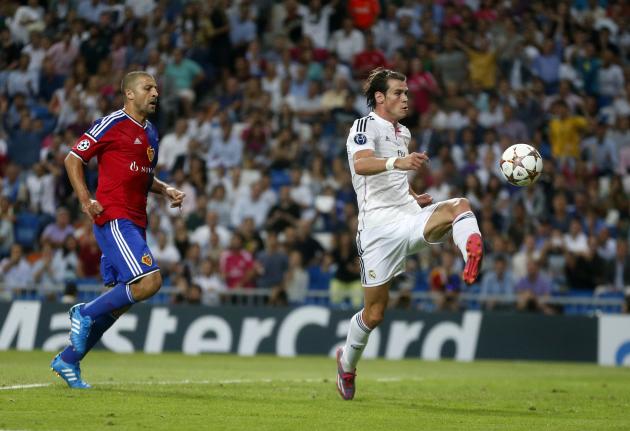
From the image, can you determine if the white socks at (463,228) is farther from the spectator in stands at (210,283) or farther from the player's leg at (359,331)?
the spectator in stands at (210,283)

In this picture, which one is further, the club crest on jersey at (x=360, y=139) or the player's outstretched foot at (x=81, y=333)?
the player's outstretched foot at (x=81, y=333)

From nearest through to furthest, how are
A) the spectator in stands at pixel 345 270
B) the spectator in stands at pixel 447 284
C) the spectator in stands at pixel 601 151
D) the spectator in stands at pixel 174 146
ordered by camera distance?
the spectator in stands at pixel 447 284 < the spectator in stands at pixel 345 270 < the spectator in stands at pixel 174 146 < the spectator in stands at pixel 601 151

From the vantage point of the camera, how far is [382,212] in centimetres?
1091

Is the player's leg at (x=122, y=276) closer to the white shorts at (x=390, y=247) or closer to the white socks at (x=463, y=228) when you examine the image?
the white shorts at (x=390, y=247)

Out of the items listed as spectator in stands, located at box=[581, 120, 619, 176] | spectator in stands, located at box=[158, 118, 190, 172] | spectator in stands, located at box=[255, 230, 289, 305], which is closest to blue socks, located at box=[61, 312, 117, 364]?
spectator in stands, located at box=[255, 230, 289, 305]

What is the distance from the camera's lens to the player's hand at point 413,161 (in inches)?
380

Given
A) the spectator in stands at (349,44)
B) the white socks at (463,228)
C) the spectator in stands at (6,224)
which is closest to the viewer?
the white socks at (463,228)

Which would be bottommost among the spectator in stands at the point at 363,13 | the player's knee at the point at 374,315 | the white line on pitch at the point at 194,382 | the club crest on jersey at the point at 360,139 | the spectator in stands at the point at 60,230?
the white line on pitch at the point at 194,382

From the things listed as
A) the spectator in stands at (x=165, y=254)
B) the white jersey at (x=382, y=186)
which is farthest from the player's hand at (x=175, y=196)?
the spectator in stands at (x=165, y=254)

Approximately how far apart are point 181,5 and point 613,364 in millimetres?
12649

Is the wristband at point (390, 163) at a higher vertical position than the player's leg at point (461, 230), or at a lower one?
higher

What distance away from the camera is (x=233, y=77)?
2573cm

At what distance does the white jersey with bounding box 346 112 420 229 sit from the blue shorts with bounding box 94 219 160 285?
1.97 m

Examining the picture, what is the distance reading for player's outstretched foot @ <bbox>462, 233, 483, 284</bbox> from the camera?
9.49m
